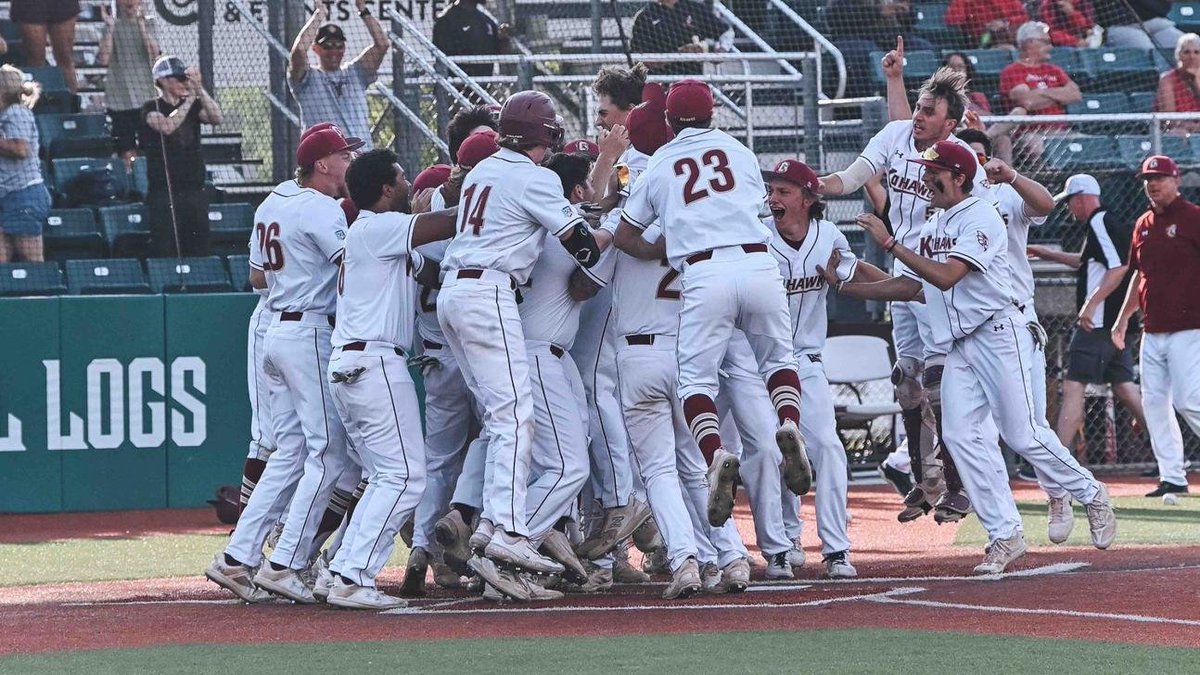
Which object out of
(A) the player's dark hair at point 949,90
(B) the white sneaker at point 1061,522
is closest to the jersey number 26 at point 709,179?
(A) the player's dark hair at point 949,90

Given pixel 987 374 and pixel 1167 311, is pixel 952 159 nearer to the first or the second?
pixel 987 374

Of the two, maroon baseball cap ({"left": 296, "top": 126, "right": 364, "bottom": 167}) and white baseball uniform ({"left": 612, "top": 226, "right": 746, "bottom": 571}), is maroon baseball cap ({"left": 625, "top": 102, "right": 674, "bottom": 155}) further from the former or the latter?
maroon baseball cap ({"left": 296, "top": 126, "right": 364, "bottom": 167})

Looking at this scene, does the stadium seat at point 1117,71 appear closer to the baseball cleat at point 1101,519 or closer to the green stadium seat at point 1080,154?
the green stadium seat at point 1080,154

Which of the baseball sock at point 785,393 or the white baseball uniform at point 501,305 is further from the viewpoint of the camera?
the baseball sock at point 785,393

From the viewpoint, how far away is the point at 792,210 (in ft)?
26.9

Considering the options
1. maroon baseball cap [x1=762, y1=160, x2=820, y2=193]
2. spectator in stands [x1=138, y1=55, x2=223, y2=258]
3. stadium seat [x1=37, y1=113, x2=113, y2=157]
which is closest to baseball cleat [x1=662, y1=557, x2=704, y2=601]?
maroon baseball cap [x1=762, y1=160, x2=820, y2=193]

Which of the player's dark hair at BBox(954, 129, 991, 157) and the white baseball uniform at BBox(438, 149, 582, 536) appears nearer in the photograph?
the white baseball uniform at BBox(438, 149, 582, 536)

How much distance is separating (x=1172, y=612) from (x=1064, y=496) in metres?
1.97

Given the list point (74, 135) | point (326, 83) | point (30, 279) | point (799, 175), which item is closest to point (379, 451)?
point (799, 175)

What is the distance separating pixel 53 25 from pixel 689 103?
8879mm

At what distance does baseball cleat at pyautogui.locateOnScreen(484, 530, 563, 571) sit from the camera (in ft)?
22.9

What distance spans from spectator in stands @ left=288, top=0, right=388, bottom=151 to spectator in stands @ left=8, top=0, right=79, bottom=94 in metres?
2.91

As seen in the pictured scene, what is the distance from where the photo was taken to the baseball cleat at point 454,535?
738 cm

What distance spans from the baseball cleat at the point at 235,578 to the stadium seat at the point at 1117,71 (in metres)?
11.3
